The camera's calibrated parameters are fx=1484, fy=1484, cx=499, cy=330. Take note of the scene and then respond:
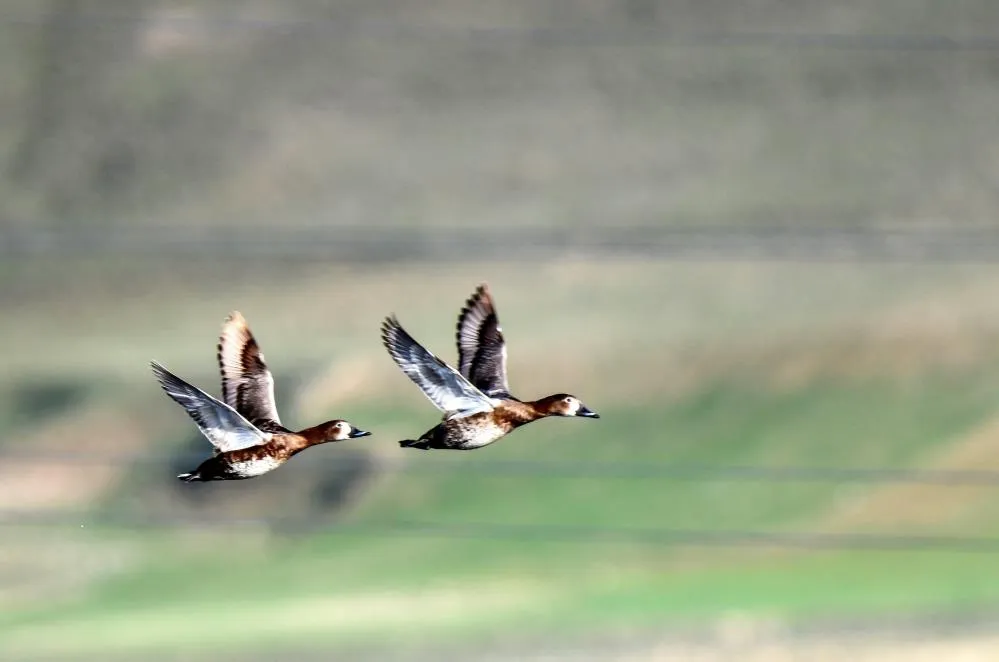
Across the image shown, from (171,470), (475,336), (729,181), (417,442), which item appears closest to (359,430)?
(417,442)

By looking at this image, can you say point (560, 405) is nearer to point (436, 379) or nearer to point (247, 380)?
point (436, 379)

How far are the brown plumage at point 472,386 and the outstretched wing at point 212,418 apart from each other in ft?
0.59

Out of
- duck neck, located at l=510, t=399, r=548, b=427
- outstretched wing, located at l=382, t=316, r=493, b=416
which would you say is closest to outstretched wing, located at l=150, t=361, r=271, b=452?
outstretched wing, located at l=382, t=316, r=493, b=416

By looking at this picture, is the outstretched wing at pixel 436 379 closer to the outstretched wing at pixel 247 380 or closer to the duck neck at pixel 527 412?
the duck neck at pixel 527 412

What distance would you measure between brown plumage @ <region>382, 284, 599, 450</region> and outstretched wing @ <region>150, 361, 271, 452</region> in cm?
18

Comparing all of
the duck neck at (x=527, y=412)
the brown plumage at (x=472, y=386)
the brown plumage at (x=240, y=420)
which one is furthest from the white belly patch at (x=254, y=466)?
the duck neck at (x=527, y=412)

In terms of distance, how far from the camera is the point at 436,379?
1683 millimetres

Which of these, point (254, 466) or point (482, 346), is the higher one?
point (482, 346)

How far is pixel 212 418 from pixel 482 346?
0.32 metres

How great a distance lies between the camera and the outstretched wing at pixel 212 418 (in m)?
1.67

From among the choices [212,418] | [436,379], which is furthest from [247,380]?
[436,379]

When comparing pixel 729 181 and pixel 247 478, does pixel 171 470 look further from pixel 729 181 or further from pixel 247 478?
pixel 729 181

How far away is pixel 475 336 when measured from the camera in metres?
1.76

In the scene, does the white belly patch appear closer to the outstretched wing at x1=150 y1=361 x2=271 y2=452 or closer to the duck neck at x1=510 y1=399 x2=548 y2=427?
the outstretched wing at x1=150 y1=361 x2=271 y2=452
